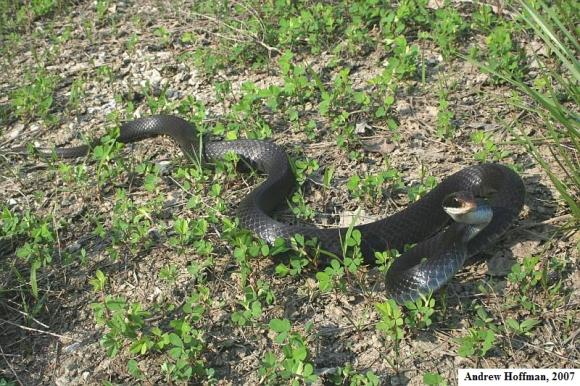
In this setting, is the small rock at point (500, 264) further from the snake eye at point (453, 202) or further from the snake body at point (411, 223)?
the snake eye at point (453, 202)

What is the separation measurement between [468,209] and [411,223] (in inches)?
25.6

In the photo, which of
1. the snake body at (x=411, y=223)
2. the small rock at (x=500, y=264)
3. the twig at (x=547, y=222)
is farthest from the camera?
the twig at (x=547, y=222)

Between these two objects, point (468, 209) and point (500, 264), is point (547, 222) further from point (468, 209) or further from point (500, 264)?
point (468, 209)

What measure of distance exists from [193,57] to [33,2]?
2.62m

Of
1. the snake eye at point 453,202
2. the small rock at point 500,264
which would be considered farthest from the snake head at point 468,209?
the small rock at point 500,264

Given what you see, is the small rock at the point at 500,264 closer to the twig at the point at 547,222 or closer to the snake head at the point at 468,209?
the twig at the point at 547,222

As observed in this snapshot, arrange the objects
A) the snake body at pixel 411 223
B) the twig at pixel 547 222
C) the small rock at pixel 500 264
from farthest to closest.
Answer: the twig at pixel 547 222 → the small rock at pixel 500 264 → the snake body at pixel 411 223

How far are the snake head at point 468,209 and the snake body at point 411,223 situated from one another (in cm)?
9

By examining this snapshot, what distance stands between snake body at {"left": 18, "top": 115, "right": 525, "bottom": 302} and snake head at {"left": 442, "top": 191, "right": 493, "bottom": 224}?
9cm

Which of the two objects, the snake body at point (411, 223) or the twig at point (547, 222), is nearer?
the snake body at point (411, 223)

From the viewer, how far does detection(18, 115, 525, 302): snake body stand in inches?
141

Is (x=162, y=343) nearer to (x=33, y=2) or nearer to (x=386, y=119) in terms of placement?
(x=386, y=119)

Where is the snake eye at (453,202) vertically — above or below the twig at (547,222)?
above

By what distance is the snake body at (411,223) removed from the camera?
11.8ft
